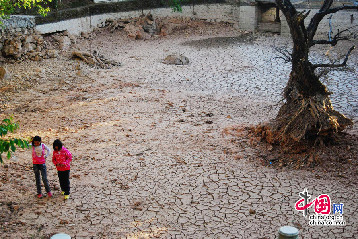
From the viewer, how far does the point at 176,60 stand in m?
15.9

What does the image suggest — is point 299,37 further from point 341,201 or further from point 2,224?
point 2,224

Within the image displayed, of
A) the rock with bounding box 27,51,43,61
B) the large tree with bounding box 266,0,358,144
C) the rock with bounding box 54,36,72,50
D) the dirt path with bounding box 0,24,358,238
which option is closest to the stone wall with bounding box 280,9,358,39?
the dirt path with bounding box 0,24,358,238

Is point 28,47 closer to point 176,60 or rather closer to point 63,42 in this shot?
point 63,42

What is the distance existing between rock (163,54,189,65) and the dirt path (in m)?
1.05

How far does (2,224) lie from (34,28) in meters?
11.9

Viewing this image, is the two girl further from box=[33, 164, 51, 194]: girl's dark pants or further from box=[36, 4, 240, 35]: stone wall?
box=[36, 4, 240, 35]: stone wall

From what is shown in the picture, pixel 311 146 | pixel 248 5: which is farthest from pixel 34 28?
pixel 311 146

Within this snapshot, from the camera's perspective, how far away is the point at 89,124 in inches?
398

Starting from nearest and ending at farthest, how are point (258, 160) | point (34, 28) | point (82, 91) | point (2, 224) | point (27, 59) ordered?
point (2, 224) → point (258, 160) → point (82, 91) → point (27, 59) → point (34, 28)

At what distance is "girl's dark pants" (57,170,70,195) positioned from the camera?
667 centimetres

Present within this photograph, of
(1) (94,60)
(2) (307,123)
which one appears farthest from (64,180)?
(1) (94,60)

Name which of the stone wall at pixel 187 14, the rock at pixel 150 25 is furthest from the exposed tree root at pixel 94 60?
the rock at pixel 150 25

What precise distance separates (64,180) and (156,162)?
201 cm

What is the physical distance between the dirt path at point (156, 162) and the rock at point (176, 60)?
1052 millimetres
